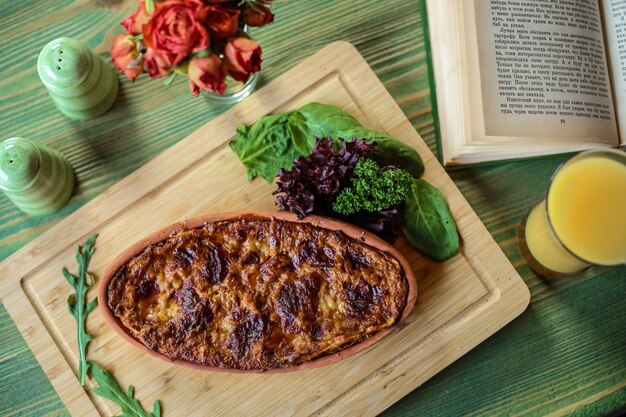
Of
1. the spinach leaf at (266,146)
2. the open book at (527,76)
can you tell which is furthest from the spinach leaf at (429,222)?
the spinach leaf at (266,146)

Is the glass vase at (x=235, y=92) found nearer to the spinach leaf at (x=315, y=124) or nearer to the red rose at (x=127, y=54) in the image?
the spinach leaf at (x=315, y=124)

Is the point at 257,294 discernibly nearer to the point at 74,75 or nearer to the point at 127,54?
the point at 127,54

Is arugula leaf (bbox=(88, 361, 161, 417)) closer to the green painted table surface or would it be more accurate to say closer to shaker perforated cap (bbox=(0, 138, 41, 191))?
the green painted table surface

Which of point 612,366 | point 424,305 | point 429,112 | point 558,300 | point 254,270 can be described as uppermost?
point 429,112

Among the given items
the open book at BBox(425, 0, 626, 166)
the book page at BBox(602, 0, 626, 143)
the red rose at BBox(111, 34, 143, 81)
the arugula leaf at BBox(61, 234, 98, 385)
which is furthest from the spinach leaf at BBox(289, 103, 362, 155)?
the book page at BBox(602, 0, 626, 143)

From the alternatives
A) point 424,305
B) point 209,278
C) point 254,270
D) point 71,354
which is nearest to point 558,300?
point 424,305

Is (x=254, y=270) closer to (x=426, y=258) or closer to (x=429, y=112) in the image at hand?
(x=426, y=258)
